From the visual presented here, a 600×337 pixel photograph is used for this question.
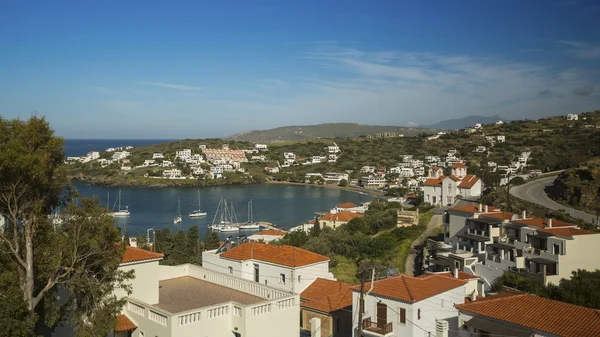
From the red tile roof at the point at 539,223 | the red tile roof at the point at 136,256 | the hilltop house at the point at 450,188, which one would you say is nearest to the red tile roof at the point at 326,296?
the red tile roof at the point at 136,256

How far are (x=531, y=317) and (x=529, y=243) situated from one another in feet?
30.9

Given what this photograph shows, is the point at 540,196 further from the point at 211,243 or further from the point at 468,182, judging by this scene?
the point at 211,243

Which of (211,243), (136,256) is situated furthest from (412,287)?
(211,243)

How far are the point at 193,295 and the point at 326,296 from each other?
4.07m

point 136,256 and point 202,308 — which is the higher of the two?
point 136,256

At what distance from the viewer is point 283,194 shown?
66.5 meters

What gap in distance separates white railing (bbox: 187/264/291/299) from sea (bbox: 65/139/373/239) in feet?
107

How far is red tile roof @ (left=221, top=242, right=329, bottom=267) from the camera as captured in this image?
11.2 meters

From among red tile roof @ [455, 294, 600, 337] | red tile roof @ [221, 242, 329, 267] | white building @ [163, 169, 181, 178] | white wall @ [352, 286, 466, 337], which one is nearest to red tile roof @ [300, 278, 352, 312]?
red tile roof @ [221, 242, 329, 267]

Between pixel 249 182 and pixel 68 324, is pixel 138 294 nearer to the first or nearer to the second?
pixel 68 324

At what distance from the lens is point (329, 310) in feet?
33.8

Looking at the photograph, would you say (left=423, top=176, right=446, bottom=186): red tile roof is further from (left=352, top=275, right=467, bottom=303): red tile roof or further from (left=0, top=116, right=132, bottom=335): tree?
(left=0, top=116, right=132, bottom=335): tree

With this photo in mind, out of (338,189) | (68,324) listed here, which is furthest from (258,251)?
(338,189)

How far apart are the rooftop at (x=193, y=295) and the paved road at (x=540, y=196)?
1971 cm
